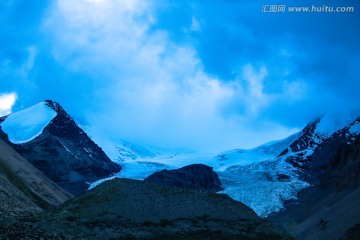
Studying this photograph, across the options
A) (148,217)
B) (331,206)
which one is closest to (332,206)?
(331,206)

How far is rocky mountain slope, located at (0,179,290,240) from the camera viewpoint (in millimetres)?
49531

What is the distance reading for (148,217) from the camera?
54.9 m

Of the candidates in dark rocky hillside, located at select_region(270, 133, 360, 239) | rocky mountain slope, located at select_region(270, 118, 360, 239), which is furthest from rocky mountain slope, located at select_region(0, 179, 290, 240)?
rocky mountain slope, located at select_region(270, 118, 360, 239)

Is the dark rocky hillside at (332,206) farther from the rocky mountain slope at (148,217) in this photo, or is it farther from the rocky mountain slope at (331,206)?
the rocky mountain slope at (148,217)

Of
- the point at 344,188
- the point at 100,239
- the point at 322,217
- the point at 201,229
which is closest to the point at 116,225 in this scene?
the point at 100,239

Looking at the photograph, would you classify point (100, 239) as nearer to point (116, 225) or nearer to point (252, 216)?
point (116, 225)

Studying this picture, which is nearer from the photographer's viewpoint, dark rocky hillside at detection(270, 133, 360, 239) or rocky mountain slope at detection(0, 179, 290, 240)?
rocky mountain slope at detection(0, 179, 290, 240)

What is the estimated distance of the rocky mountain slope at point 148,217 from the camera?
49531 millimetres

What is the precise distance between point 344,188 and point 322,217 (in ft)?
82.8

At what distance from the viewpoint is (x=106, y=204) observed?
57.2 m

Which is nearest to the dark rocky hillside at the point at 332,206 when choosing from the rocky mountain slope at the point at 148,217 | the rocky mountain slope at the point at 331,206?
the rocky mountain slope at the point at 331,206

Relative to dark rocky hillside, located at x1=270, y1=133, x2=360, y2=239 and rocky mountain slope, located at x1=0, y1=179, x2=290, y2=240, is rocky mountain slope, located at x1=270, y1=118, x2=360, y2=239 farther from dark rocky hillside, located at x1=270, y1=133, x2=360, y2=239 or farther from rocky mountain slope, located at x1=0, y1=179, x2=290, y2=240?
rocky mountain slope, located at x1=0, y1=179, x2=290, y2=240

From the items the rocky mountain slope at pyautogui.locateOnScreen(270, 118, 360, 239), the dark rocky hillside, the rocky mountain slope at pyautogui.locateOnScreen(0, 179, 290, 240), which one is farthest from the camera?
the rocky mountain slope at pyautogui.locateOnScreen(270, 118, 360, 239)

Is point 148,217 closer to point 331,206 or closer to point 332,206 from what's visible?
point 332,206
